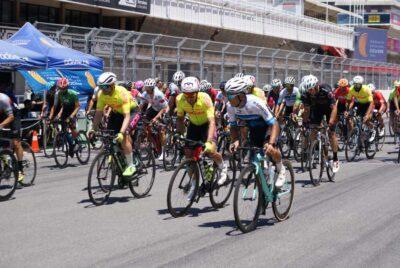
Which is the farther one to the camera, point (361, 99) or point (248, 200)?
point (361, 99)

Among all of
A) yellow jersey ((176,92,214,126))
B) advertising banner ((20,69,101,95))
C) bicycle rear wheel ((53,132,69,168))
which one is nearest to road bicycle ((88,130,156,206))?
yellow jersey ((176,92,214,126))

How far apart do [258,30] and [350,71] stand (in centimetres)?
1143

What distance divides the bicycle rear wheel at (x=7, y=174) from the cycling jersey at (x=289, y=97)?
7.04 metres

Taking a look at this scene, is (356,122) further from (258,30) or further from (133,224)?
(258,30)

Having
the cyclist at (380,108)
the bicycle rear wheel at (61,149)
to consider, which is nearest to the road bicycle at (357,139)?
the cyclist at (380,108)

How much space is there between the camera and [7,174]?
1111 centimetres

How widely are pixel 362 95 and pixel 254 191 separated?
9460mm

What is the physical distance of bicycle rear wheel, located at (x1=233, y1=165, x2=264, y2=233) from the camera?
26.9 ft

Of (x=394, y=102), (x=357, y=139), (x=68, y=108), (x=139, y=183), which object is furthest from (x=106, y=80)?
(x=394, y=102)

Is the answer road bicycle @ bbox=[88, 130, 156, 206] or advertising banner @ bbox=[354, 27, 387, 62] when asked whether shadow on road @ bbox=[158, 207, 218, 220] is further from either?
advertising banner @ bbox=[354, 27, 387, 62]

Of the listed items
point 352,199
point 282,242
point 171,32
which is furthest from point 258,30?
point 282,242

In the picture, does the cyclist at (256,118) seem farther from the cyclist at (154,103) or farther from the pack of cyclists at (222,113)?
the cyclist at (154,103)

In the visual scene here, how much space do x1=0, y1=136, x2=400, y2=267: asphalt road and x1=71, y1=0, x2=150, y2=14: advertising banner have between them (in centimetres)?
2231

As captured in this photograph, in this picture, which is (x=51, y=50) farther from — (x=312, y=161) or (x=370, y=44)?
(x=370, y=44)
